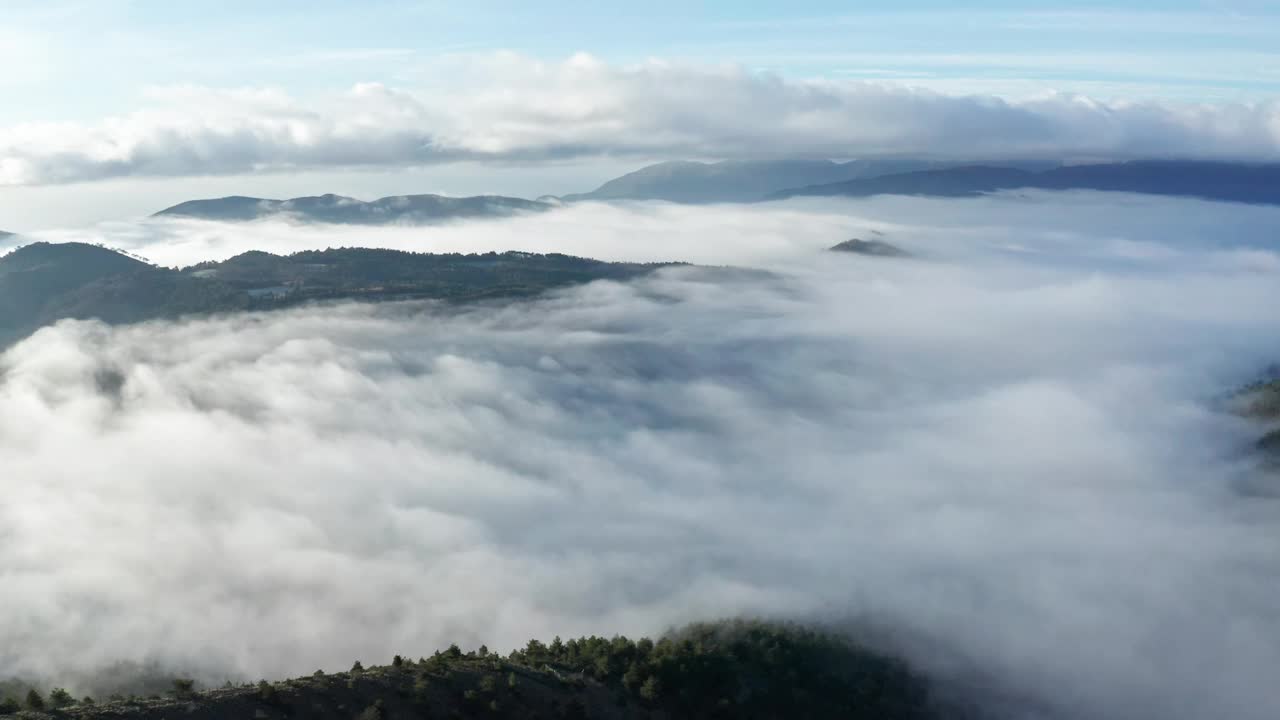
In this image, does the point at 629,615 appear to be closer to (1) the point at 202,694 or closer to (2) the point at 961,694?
(2) the point at 961,694

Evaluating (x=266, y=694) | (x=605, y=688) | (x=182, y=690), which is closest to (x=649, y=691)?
(x=605, y=688)

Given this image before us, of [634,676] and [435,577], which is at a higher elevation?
[634,676]

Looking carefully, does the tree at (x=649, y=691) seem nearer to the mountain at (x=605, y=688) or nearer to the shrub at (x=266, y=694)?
the mountain at (x=605, y=688)

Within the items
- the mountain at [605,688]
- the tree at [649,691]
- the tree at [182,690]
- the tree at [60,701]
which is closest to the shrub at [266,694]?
the mountain at [605,688]

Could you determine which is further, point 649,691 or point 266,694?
point 649,691

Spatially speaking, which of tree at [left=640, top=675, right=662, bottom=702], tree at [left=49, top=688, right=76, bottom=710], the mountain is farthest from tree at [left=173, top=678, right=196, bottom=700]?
tree at [left=640, top=675, right=662, bottom=702]

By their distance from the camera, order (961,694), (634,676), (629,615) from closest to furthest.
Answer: (634,676), (961,694), (629,615)

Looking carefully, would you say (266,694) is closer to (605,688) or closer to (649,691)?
(605,688)

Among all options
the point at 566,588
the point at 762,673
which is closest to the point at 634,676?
the point at 762,673
